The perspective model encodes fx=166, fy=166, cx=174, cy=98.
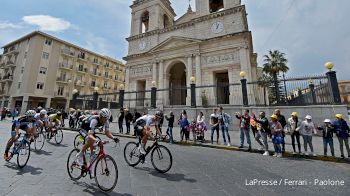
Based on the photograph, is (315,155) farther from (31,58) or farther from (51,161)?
(31,58)

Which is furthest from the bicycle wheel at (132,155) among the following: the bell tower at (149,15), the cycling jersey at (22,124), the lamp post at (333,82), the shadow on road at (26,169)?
the bell tower at (149,15)

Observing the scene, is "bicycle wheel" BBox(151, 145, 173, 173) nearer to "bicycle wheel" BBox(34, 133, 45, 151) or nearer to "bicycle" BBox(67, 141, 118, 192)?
"bicycle" BBox(67, 141, 118, 192)

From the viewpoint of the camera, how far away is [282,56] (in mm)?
31594

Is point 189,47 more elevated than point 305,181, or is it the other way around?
point 189,47

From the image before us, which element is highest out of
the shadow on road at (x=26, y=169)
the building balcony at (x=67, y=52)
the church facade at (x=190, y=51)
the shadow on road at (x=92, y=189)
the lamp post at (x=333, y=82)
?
the building balcony at (x=67, y=52)

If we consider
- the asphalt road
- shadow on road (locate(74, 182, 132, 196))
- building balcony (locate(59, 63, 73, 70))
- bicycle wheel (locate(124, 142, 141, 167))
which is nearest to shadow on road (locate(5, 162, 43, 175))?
the asphalt road

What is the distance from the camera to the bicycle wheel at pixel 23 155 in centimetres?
456

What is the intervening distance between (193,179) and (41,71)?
40.5 metres

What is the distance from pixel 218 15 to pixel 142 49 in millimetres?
12066

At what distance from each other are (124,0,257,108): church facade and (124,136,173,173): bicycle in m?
11.1

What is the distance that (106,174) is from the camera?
342 cm

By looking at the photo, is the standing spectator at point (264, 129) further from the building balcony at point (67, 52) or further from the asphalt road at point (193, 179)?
the building balcony at point (67, 52)

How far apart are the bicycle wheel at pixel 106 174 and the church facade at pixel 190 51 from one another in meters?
12.6

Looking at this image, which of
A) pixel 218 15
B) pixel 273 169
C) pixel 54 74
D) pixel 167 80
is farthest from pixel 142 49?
pixel 273 169
